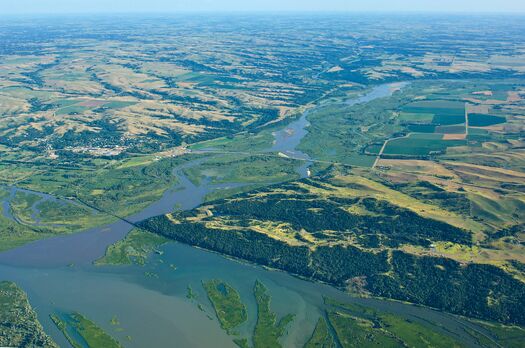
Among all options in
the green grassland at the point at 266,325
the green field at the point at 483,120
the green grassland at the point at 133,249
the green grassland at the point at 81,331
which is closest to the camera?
the green grassland at the point at 81,331

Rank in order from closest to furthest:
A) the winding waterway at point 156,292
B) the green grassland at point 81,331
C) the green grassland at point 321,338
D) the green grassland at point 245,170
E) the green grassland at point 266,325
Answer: the green grassland at point 321,338 → the green grassland at point 81,331 → the green grassland at point 266,325 → the winding waterway at point 156,292 → the green grassland at point 245,170

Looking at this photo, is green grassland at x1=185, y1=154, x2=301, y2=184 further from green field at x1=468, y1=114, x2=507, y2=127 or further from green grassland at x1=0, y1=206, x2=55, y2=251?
green field at x1=468, y1=114, x2=507, y2=127

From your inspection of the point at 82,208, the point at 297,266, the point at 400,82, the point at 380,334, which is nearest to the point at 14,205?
the point at 82,208

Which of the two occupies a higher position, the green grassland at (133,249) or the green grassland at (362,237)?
the green grassland at (362,237)

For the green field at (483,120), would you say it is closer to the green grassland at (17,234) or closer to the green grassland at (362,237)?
the green grassland at (362,237)

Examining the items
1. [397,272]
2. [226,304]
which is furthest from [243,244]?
[397,272]

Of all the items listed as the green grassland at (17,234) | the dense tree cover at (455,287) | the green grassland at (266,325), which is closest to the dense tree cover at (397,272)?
the dense tree cover at (455,287)

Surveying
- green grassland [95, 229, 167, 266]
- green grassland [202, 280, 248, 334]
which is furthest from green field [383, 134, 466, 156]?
green grassland [202, 280, 248, 334]
